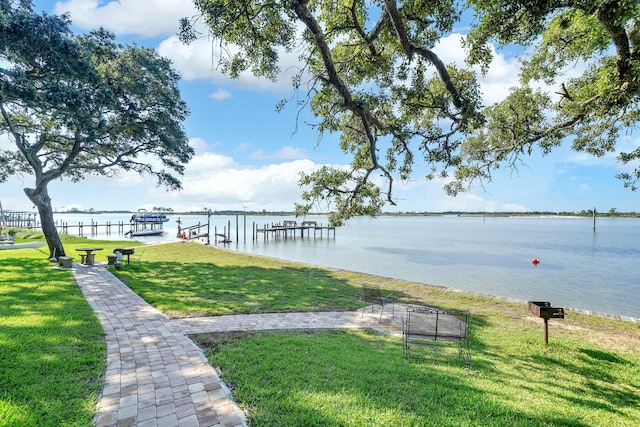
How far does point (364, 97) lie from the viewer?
236 inches

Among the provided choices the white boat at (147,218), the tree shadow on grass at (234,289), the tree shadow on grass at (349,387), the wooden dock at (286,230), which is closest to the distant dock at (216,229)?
the wooden dock at (286,230)

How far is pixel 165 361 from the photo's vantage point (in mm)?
3980

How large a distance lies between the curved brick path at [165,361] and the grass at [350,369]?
194 mm

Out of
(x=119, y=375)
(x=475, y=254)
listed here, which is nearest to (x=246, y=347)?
(x=119, y=375)

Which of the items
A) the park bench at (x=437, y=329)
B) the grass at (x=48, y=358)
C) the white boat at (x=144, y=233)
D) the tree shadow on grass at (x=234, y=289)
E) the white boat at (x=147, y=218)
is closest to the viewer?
the grass at (x=48, y=358)

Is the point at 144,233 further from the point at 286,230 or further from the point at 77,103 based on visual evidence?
the point at 77,103

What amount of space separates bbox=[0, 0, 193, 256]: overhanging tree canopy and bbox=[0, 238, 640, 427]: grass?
5.68 meters

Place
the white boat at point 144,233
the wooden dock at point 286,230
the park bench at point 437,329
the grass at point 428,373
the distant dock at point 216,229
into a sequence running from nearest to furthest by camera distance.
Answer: the grass at point 428,373 < the park bench at point 437,329 < the distant dock at point 216,229 < the white boat at point 144,233 < the wooden dock at point 286,230

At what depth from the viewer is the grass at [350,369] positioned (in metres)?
3.03

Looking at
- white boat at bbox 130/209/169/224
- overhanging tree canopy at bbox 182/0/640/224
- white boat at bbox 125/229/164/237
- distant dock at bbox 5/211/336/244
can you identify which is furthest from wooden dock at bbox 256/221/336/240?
overhanging tree canopy at bbox 182/0/640/224

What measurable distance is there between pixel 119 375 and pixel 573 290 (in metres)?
17.5

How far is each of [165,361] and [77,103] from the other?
30.0 feet

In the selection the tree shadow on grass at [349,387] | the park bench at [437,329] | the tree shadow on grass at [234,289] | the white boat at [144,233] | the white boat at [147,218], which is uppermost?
the white boat at [147,218]

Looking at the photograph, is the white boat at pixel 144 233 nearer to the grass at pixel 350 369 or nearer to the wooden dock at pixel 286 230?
the wooden dock at pixel 286 230
